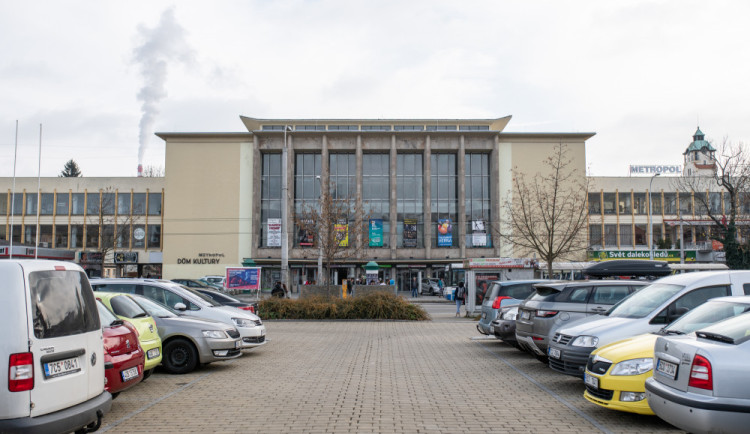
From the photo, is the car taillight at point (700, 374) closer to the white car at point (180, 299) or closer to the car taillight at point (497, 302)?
the white car at point (180, 299)

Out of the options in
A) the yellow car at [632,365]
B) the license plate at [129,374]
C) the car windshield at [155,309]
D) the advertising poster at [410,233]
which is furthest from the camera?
the advertising poster at [410,233]

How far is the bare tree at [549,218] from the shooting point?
29.5m

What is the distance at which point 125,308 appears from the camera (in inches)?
391

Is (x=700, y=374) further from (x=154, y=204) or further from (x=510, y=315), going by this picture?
(x=154, y=204)

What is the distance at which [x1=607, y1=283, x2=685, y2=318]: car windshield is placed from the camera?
942 centimetres

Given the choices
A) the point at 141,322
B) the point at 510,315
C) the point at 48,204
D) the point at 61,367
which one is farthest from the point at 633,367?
the point at 48,204

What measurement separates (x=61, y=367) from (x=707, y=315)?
21.8 ft

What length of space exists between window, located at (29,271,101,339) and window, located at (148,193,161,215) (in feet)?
A: 206

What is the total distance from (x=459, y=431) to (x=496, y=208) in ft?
181

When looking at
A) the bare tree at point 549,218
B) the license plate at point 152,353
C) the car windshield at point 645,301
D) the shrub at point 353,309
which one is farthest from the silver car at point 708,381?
the bare tree at point 549,218

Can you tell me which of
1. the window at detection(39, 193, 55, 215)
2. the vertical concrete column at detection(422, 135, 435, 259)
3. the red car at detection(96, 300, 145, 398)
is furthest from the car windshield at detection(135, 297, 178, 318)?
the window at detection(39, 193, 55, 215)

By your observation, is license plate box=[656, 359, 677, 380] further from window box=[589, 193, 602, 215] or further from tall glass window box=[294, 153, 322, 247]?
window box=[589, 193, 602, 215]

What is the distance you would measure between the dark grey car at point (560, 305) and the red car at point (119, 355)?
6871 millimetres

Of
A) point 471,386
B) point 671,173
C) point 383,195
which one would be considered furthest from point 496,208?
point 471,386
